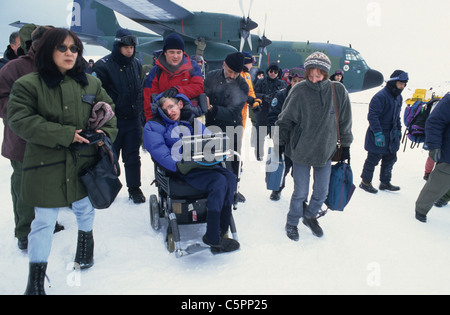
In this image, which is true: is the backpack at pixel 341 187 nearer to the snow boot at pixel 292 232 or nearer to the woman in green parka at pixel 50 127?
the snow boot at pixel 292 232

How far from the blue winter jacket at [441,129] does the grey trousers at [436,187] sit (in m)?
0.15

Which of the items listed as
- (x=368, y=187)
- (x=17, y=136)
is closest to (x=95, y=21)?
(x=17, y=136)

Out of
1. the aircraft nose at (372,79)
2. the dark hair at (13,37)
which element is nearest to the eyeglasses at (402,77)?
the dark hair at (13,37)

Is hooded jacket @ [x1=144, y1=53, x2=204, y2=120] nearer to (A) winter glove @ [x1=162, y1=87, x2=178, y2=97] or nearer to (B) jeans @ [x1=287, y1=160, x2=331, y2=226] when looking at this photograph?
(A) winter glove @ [x1=162, y1=87, x2=178, y2=97]

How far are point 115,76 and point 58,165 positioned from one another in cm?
171

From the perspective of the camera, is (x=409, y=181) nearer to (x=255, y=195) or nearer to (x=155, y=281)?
(x=255, y=195)

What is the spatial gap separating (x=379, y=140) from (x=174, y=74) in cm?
325

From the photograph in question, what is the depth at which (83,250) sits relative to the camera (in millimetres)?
2270

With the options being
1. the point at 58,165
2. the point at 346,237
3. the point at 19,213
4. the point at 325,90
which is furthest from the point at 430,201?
the point at 19,213

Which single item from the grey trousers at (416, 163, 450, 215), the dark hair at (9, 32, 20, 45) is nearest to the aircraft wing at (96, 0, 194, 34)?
the dark hair at (9, 32, 20, 45)

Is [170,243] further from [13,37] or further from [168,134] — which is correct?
[13,37]

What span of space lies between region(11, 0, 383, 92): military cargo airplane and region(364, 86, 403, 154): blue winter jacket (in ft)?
20.9

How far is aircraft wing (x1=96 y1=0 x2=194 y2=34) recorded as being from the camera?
A: 28.3ft
